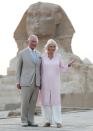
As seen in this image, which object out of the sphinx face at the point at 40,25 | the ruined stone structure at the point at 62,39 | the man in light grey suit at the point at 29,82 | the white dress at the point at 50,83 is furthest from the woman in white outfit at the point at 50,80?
the sphinx face at the point at 40,25

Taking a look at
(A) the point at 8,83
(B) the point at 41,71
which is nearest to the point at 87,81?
(A) the point at 8,83

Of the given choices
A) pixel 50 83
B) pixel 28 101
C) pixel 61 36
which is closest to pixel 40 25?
pixel 61 36

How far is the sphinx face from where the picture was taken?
25516 millimetres

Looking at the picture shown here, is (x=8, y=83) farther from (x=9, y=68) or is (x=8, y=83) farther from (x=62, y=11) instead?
(x=62, y=11)

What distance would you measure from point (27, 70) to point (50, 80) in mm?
469

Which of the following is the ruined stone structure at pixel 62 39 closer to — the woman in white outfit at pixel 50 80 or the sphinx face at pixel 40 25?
the sphinx face at pixel 40 25

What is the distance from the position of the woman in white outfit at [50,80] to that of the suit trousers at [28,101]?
0.21m

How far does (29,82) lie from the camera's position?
11.0 meters

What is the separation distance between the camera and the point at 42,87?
11.2 metres

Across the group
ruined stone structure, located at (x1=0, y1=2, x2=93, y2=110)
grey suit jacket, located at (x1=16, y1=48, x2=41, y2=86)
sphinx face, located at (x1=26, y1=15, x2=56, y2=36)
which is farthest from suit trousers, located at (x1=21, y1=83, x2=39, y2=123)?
sphinx face, located at (x1=26, y1=15, x2=56, y2=36)

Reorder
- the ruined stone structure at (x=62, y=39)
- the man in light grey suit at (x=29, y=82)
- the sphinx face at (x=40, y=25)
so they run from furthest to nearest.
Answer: the sphinx face at (x=40, y=25)
the ruined stone structure at (x=62, y=39)
the man in light grey suit at (x=29, y=82)

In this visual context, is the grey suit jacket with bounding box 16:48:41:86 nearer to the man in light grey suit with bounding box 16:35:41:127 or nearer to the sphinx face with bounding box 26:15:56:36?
the man in light grey suit with bounding box 16:35:41:127

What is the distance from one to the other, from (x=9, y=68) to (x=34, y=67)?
15221 millimetres

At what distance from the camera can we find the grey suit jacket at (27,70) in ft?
36.0
